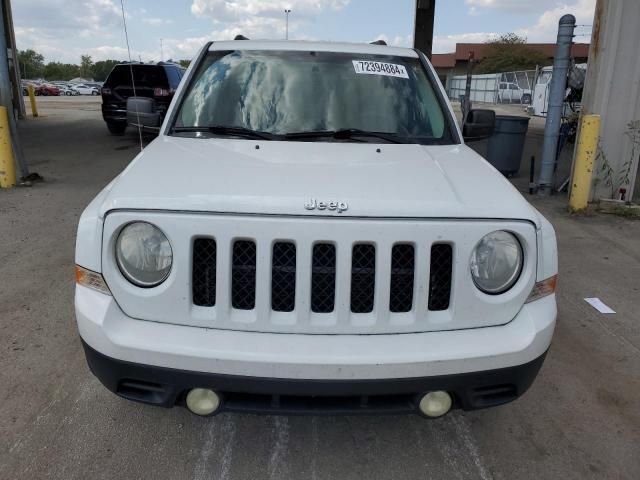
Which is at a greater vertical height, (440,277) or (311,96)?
(311,96)

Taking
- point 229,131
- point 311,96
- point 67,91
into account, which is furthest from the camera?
point 67,91

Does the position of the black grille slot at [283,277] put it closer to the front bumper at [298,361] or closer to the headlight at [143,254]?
the front bumper at [298,361]

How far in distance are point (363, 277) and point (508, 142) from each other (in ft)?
27.3

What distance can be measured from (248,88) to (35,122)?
1683cm

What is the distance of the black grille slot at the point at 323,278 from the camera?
2.08 m

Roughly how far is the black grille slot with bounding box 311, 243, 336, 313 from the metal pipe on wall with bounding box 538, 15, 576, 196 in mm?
7097

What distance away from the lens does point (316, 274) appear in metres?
2.09

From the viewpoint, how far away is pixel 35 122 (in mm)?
17469

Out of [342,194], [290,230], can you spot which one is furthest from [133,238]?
[342,194]

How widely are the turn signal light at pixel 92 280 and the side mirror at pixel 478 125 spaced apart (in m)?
2.58

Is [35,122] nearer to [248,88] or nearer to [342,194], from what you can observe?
[248,88]

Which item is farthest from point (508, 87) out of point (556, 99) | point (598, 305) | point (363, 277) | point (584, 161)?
point (363, 277)

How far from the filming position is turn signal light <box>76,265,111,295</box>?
83.7 inches

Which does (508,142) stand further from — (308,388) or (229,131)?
(308,388)
